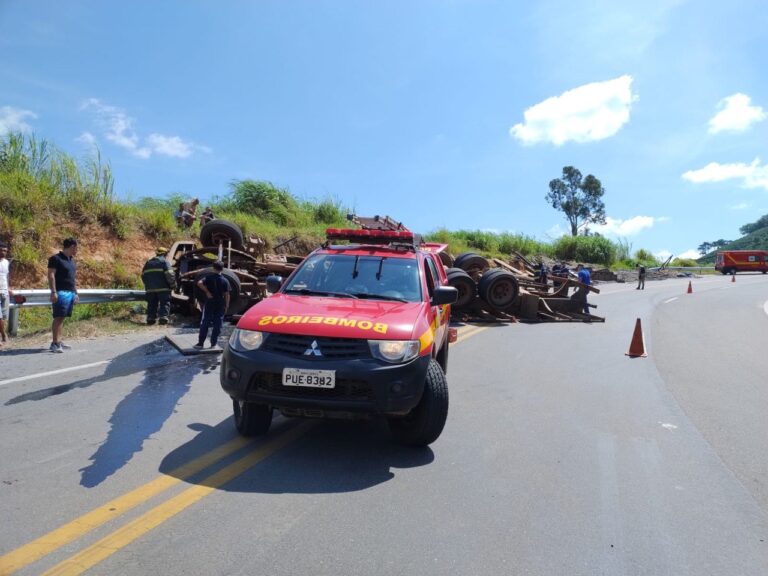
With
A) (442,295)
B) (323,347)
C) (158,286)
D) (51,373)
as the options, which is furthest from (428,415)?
(158,286)

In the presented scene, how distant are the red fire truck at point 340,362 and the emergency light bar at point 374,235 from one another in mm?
1665

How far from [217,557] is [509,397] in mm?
4564

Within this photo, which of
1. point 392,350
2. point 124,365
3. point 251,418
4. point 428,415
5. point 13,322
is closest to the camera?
point 392,350

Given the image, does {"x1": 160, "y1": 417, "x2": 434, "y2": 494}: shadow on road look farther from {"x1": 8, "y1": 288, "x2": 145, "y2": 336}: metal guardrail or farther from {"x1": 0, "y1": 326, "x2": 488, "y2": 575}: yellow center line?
{"x1": 8, "y1": 288, "x2": 145, "y2": 336}: metal guardrail

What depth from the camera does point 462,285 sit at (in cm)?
1487

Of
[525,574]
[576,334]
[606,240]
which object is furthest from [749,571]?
[606,240]

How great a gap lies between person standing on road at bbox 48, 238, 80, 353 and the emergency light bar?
15.4ft

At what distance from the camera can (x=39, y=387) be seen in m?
6.48

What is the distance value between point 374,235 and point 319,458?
134 inches

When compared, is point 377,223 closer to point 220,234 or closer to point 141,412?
point 220,234

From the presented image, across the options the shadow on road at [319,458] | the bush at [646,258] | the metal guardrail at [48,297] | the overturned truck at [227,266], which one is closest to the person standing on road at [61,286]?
the metal guardrail at [48,297]

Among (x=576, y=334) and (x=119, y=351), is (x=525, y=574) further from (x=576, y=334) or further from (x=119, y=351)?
(x=576, y=334)

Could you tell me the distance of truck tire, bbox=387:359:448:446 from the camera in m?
4.55

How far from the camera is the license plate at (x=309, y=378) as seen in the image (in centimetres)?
411
